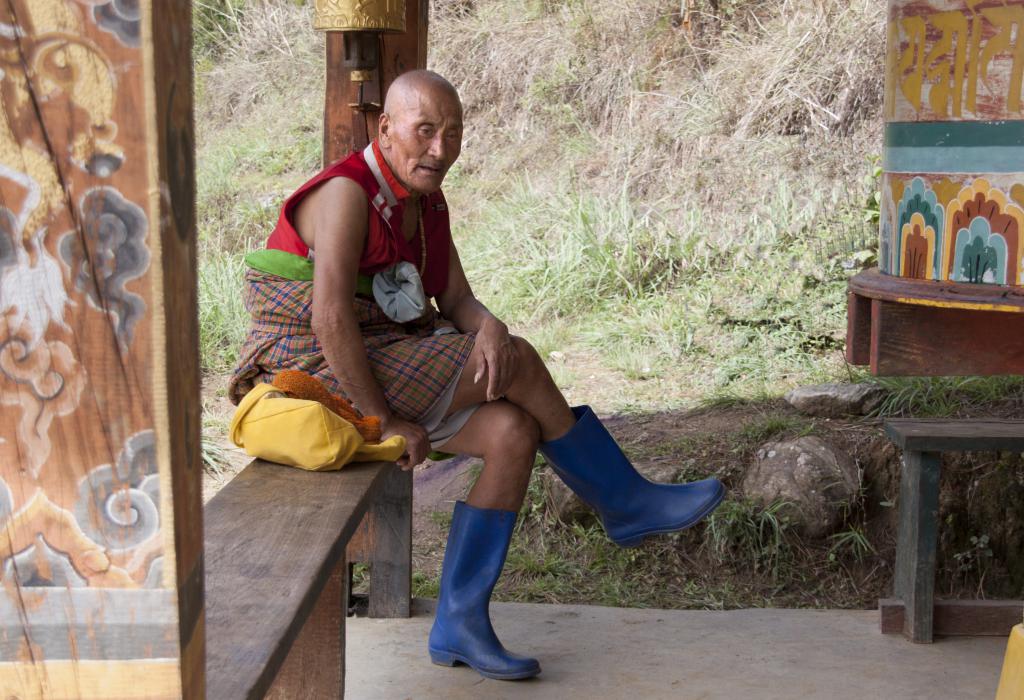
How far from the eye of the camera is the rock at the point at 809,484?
13.9ft

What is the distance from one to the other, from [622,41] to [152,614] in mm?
8731

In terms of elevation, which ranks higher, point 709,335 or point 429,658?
point 709,335

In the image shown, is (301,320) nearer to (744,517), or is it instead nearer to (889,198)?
(889,198)

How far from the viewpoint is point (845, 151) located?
304 inches

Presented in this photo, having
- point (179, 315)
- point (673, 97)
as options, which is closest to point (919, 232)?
point (179, 315)

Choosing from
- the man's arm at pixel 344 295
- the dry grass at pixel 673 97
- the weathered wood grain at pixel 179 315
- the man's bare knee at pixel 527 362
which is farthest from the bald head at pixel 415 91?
the dry grass at pixel 673 97

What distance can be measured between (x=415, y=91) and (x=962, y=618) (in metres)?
2.16

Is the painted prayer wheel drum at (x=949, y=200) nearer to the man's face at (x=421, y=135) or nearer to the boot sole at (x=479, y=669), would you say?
the man's face at (x=421, y=135)

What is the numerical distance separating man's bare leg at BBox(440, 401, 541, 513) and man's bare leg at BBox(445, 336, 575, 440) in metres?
0.03

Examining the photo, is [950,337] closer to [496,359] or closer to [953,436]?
[953,436]

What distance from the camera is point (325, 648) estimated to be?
104 inches

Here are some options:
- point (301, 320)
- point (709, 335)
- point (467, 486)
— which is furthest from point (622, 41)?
point (301, 320)

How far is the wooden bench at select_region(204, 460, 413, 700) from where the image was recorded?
1.52 metres

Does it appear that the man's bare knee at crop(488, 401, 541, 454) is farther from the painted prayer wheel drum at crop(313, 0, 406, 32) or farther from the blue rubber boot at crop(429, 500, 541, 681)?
the painted prayer wheel drum at crop(313, 0, 406, 32)
